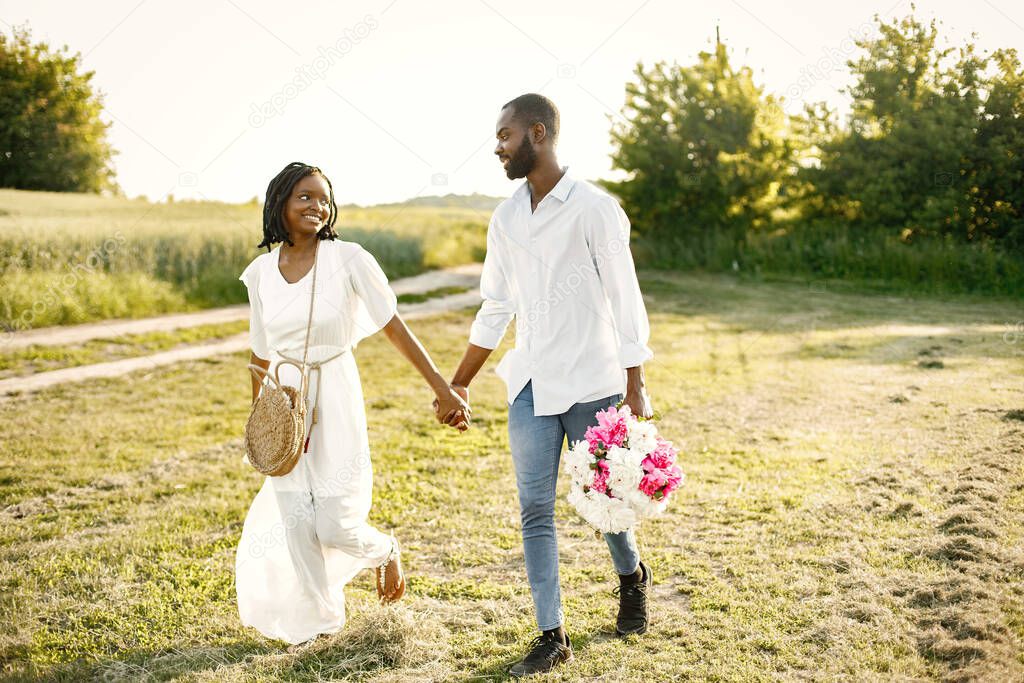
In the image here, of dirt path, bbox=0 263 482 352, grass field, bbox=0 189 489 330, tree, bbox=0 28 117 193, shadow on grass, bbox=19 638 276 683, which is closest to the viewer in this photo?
shadow on grass, bbox=19 638 276 683

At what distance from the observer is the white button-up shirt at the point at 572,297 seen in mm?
3523

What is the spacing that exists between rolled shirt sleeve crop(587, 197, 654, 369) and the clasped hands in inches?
34.6

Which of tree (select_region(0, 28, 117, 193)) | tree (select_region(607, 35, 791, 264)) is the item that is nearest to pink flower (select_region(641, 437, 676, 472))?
tree (select_region(607, 35, 791, 264))

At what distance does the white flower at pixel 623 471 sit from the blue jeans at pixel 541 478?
29 cm

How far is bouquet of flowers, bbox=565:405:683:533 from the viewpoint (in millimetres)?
3404

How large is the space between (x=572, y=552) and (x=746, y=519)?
128 centimetres

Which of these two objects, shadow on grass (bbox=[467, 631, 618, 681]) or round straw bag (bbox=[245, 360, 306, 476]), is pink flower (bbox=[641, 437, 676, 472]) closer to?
shadow on grass (bbox=[467, 631, 618, 681])

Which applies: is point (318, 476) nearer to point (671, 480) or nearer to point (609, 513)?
point (609, 513)

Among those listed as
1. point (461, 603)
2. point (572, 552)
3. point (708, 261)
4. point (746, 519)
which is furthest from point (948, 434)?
point (708, 261)

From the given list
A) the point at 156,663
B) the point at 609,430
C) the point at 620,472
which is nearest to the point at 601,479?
the point at 620,472

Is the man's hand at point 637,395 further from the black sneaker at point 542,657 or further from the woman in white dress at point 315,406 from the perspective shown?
the black sneaker at point 542,657

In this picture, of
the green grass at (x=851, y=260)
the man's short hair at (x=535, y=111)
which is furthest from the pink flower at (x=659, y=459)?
the green grass at (x=851, y=260)

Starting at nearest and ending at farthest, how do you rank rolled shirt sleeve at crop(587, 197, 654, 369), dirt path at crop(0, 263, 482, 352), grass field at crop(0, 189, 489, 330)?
rolled shirt sleeve at crop(587, 197, 654, 369)
dirt path at crop(0, 263, 482, 352)
grass field at crop(0, 189, 489, 330)

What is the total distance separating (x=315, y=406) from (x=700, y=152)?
24433 millimetres
